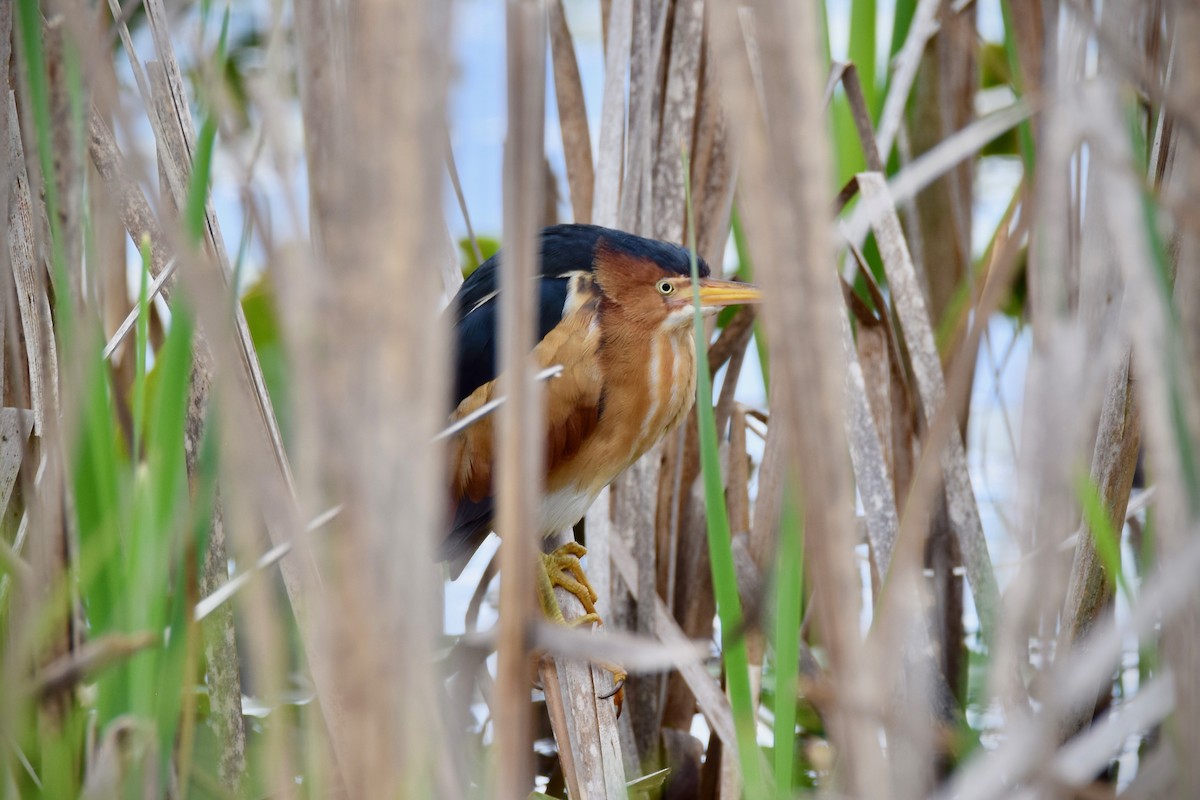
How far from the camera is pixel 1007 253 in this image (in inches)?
26.4

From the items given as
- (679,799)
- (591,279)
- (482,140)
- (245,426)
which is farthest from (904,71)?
(482,140)

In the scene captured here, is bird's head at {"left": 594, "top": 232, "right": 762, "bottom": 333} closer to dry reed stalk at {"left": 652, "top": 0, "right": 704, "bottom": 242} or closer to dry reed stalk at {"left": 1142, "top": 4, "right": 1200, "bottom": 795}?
dry reed stalk at {"left": 652, "top": 0, "right": 704, "bottom": 242}

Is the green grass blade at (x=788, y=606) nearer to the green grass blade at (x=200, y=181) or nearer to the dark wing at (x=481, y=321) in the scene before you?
the green grass blade at (x=200, y=181)

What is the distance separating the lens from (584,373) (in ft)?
5.32

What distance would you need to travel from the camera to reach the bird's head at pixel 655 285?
4.89 feet

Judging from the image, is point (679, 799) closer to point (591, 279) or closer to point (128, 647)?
point (591, 279)

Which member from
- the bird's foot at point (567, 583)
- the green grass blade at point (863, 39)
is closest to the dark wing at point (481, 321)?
the bird's foot at point (567, 583)

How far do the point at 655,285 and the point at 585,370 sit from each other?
0.15m

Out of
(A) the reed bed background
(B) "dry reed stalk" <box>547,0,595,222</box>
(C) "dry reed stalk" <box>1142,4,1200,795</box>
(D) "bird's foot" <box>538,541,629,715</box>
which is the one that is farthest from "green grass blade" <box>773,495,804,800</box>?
(B) "dry reed stalk" <box>547,0,595,222</box>

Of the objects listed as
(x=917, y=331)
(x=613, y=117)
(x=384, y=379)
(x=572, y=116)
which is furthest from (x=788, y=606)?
(x=572, y=116)

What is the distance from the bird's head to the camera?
1.49 m

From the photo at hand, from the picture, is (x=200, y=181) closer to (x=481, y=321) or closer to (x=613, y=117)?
(x=481, y=321)

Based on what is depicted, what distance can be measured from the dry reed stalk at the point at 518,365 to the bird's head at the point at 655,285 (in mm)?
859

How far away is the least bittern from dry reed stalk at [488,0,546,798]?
927mm
